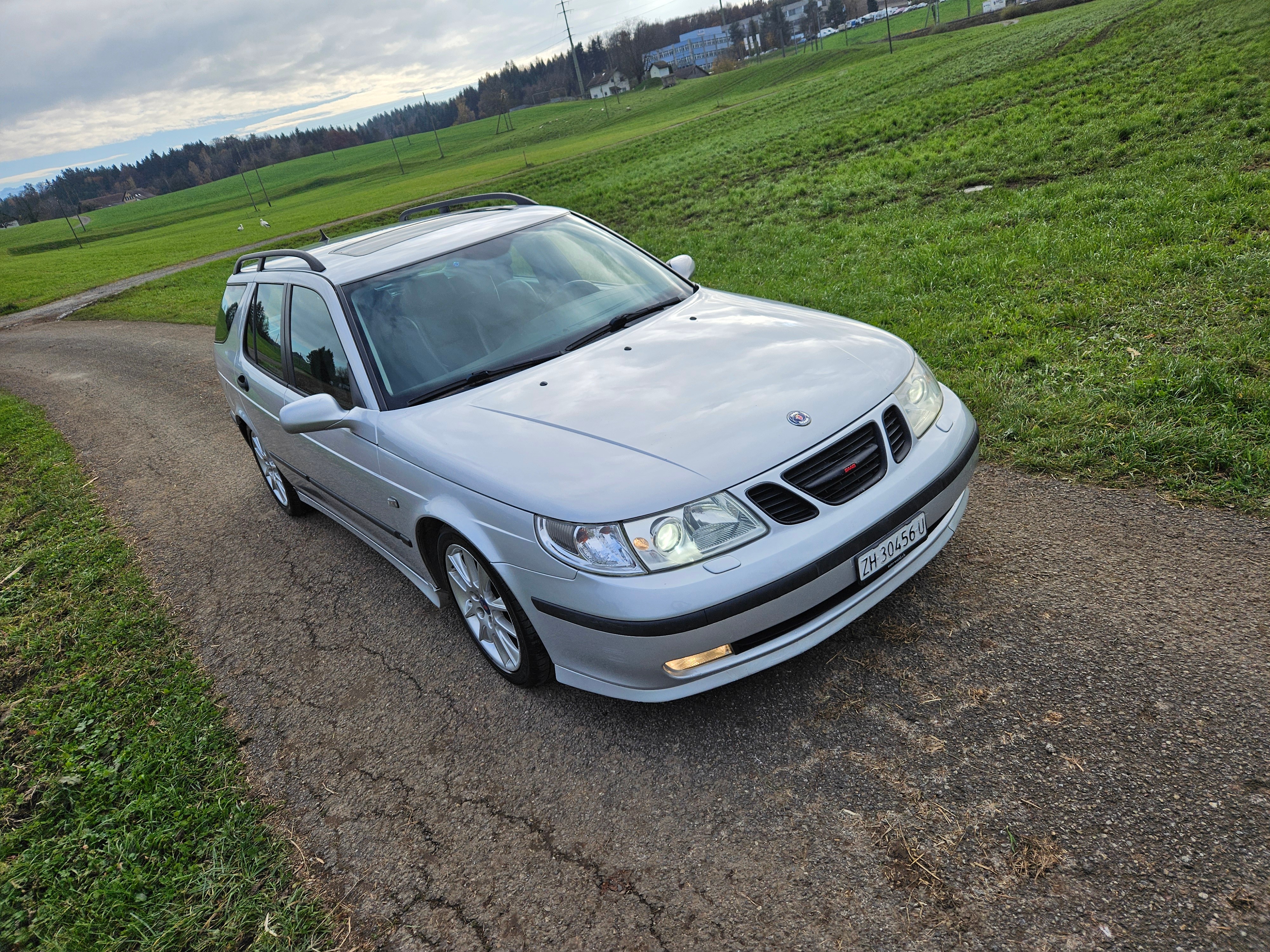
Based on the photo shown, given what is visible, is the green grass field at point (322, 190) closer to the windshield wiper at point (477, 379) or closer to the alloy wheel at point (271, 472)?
the alloy wheel at point (271, 472)

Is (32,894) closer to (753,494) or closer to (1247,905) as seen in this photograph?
(753,494)

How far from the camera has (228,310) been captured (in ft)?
18.1

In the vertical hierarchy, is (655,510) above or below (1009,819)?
above

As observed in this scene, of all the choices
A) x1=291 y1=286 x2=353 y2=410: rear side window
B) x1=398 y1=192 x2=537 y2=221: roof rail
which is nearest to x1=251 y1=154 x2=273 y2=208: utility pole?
x1=398 y1=192 x2=537 y2=221: roof rail

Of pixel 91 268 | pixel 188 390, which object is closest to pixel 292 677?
pixel 188 390

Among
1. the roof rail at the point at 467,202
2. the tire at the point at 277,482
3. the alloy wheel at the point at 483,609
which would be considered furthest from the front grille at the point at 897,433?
the tire at the point at 277,482

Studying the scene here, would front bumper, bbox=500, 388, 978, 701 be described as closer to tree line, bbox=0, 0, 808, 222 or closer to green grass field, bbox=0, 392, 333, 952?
green grass field, bbox=0, 392, 333, 952

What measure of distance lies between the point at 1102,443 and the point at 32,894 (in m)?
5.04

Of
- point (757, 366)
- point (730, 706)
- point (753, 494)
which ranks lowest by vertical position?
point (730, 706)

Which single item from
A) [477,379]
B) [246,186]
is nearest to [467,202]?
[477,379]

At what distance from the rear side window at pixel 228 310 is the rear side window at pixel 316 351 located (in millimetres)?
1242

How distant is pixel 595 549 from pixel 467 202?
13.0 ft

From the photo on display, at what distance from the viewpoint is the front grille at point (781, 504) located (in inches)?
103

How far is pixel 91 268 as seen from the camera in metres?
32.9
